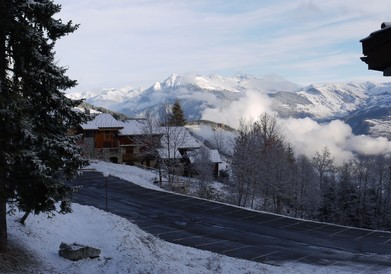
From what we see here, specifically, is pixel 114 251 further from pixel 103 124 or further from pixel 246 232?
pixel 103 124

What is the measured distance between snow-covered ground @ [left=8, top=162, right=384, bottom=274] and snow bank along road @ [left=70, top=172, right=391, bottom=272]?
195cm

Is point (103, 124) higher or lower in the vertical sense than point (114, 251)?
higher

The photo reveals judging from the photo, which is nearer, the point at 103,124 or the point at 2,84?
the point at 2,84

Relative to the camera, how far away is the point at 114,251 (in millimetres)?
16469

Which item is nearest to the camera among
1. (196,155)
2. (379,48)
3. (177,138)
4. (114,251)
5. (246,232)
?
(379,48)

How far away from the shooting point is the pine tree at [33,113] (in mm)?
12078

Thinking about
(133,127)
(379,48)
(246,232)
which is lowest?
(246,232)

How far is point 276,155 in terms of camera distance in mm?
62094

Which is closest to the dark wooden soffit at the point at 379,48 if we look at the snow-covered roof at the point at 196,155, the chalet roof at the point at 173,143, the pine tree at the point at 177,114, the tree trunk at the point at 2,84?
the tree trunk at the point at 2,84

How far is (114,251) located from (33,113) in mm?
6413

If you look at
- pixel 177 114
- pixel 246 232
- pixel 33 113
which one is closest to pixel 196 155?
Answer: pixel 177 114

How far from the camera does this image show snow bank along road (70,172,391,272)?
2127 centimetres

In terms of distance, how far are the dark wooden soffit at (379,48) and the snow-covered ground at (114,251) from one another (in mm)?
11898

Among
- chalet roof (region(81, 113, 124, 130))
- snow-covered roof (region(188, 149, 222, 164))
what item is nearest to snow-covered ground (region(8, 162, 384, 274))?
snow-covered roof (region(188, 149, 222, 164))
